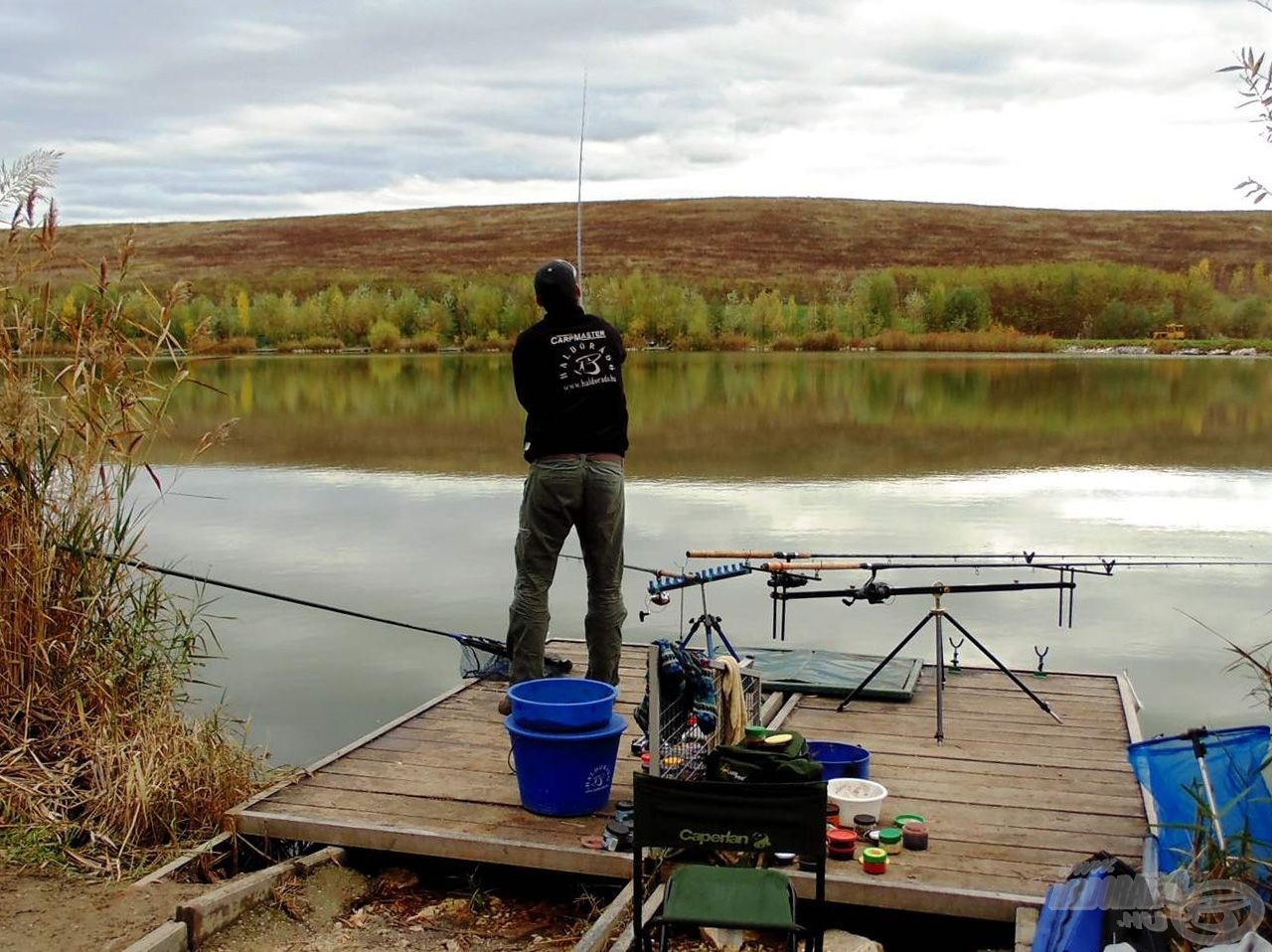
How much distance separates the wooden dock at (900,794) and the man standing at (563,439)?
1.77 feet

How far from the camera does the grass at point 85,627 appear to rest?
409cm

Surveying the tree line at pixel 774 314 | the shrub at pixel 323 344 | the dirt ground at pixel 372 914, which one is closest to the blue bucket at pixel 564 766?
the dirt ground at pixel 372 914

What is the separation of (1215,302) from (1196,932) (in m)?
37.6

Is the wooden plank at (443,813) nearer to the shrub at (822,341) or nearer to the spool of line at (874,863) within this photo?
the spool of line at (874,863)

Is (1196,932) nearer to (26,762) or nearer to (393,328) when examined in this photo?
(26,762)

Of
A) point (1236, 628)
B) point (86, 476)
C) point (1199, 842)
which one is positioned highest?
point (86, 476)

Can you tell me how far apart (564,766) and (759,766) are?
0.71 m

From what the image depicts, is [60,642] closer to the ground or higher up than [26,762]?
higher up

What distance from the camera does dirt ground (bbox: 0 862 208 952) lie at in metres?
3.43

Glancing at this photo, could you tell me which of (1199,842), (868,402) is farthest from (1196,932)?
(868,402)

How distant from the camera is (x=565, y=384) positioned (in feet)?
14.7

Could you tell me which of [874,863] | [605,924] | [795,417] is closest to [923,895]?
[874,863]

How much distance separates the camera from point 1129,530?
34.9 ft

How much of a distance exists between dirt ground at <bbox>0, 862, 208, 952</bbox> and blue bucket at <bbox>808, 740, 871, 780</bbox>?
1901mm
